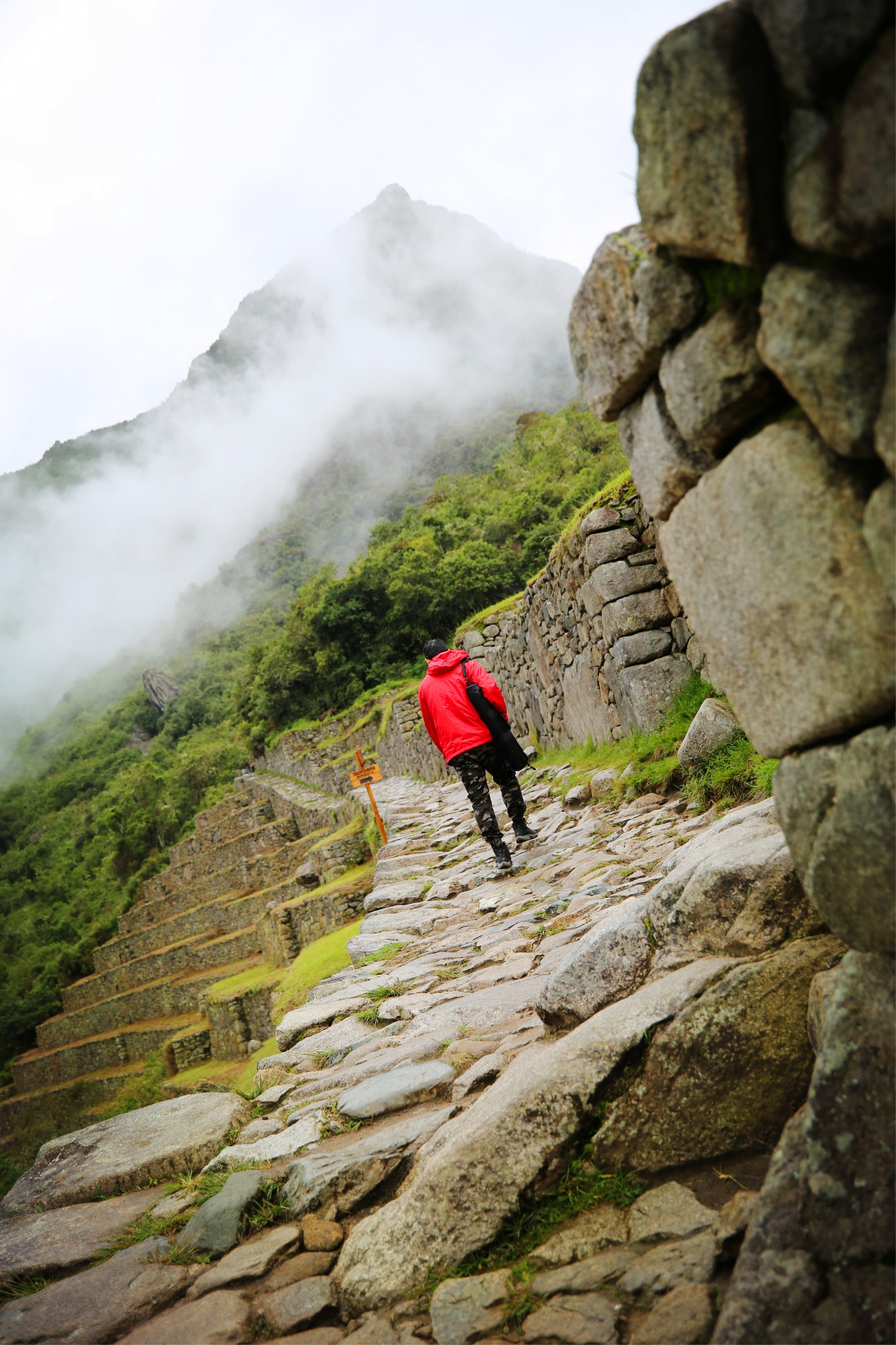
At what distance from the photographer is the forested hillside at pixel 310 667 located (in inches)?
1336

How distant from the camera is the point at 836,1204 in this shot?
1.46m

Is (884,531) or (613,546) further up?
(613,546)

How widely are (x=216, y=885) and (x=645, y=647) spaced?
87.1ft

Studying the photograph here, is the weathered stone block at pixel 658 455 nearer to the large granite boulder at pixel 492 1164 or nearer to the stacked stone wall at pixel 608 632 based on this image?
the large granite boulder at pixel 492 1164

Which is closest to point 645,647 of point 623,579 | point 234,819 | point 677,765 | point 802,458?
point 623,579

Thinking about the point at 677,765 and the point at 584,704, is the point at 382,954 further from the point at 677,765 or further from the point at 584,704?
the point at 584,704

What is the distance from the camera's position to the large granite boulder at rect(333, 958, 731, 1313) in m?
1.96

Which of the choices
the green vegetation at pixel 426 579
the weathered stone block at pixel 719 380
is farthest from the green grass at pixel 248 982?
the green vegetation at pixel 426 579

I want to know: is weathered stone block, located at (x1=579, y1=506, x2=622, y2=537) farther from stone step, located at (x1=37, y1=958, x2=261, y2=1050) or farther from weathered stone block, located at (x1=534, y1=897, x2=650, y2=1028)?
stone step, located at (x1=37, y1=958, x2=261, y2=1050)

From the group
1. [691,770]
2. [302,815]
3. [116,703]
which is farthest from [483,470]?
[691,770]

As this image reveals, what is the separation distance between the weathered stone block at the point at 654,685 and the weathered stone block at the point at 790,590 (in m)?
5.12

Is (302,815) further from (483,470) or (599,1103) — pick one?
(483,470)

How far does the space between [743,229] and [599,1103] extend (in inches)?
74.5

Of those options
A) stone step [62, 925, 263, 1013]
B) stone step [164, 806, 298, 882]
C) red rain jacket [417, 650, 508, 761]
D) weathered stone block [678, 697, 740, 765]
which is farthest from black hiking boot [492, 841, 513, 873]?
stone step [164, 806, 298, 882]
